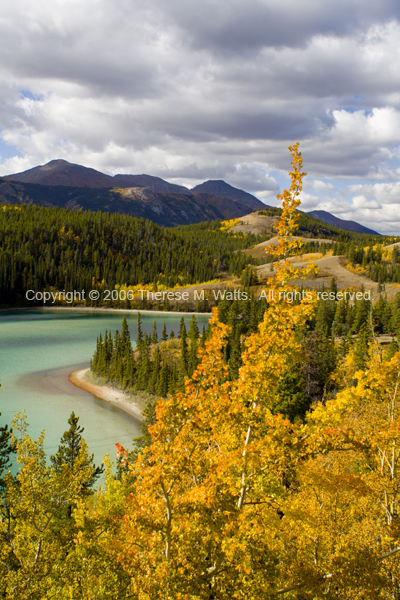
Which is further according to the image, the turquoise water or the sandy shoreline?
the sandy shoreline

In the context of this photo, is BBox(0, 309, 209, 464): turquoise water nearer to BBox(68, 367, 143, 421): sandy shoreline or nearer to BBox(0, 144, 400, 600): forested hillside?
BBox(68, 367, 143, 421): sandy shoreline

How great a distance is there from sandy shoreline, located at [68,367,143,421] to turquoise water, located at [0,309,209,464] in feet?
3.07

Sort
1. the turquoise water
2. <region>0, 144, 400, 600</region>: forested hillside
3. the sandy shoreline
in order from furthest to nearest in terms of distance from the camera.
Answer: the sandy shoreline
the turquoise water
<region>0, 144, 400, 600</region>: forested hillside

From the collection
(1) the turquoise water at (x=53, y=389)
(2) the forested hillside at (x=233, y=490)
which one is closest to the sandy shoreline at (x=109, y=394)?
(1) the turquoise water at (x=53, y=389)

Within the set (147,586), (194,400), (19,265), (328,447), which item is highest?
(19,265)

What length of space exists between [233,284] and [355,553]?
557ft

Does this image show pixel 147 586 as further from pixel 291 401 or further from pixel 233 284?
pixel 233 284

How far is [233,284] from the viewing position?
177375 millimetres

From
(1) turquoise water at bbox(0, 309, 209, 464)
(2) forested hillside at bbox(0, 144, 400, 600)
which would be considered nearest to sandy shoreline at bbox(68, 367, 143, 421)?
(1) turquoise water at bbox(0, 309, 209, 464)

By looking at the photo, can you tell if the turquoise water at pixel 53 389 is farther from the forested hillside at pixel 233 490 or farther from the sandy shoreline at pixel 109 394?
the forested hillside at pixel 233 490

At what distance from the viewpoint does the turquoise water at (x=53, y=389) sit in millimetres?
38781

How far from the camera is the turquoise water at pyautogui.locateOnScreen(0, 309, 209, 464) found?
38781mm

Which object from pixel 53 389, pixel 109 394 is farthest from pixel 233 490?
pixel 53 389

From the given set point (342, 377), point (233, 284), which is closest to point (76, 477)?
point (342, 377)
